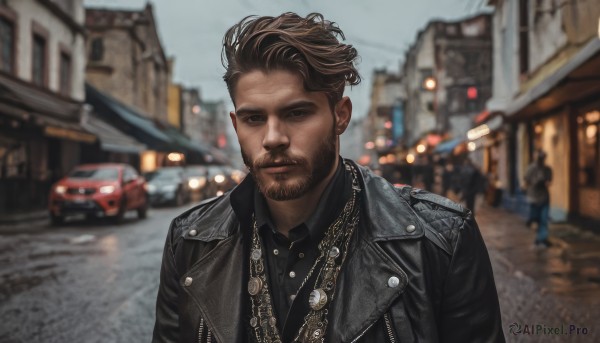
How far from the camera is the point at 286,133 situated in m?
1.85

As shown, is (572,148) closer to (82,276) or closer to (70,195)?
(82,276)

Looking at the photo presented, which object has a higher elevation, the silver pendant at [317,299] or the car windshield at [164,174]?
the car windshield at [164,174]

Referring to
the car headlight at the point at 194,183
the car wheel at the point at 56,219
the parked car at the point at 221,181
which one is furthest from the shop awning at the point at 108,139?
the car wheel at the point at 56,219

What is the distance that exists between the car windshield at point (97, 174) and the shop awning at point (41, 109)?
1.90 metres

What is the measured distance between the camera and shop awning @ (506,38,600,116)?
8.10 meters

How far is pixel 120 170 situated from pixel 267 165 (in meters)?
14.8

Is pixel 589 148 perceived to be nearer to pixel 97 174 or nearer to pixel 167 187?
pixel 97 174

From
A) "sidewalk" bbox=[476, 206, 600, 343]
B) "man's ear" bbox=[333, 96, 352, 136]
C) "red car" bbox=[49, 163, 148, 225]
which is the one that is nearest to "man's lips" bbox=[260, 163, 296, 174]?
"man's ear" bbox=[333, 96, 352, 136]

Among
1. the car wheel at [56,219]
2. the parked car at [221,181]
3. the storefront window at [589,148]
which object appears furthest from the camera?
the car wheel at [56,219]

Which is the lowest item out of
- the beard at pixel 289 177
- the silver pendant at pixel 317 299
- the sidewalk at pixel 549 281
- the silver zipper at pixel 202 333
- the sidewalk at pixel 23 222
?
the sidewalk at pixel 549 281

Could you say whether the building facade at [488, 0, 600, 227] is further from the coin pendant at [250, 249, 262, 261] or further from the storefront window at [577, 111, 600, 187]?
the coin pendant at [250, 249, 262, 261]

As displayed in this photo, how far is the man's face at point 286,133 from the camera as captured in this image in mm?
1837

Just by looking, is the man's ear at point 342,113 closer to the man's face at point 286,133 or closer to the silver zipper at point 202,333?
the man's face at point 286,133

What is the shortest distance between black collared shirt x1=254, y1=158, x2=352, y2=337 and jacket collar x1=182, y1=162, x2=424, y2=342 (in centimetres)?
9
